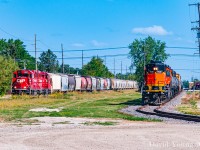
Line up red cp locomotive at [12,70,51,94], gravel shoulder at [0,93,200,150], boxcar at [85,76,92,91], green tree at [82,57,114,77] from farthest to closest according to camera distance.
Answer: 1. green tree at [82,57,114,77]
2. boxcar at [85,76,92,91]
3. red cp locomotive at [12,70,51,94]
4. gravel shoulder at [0,93,200,150]

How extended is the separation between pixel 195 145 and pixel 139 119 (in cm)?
987

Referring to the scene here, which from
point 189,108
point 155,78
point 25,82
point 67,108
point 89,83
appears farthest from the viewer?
point 89,83

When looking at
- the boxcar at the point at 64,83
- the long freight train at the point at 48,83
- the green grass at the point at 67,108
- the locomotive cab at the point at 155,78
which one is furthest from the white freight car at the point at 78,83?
the locomotive cab at the point at 155,78

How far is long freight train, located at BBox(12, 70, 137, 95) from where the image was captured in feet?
171

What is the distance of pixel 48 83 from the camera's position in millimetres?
59031

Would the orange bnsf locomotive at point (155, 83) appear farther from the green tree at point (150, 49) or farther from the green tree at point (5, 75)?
the green tree at point (150, 49)

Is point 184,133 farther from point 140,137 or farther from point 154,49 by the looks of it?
point 154,49

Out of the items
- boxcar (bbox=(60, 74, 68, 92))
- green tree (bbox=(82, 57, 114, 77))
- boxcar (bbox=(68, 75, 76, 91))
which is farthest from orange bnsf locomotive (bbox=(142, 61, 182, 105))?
green tree (bbox=(82, 57, 114, 77))

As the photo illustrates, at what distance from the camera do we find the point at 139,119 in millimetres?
23031

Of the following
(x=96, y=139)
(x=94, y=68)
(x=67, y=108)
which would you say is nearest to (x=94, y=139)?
(x=96, y=139)

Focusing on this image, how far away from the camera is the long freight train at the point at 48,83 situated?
5203 cm

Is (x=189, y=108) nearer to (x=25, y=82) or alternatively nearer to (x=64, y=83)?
(x=25, y=82)

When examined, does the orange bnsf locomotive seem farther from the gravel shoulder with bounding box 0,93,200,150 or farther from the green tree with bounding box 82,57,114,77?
the green tree with bounding box 82,57,114,77

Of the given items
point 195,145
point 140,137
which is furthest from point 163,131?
point 195,145
